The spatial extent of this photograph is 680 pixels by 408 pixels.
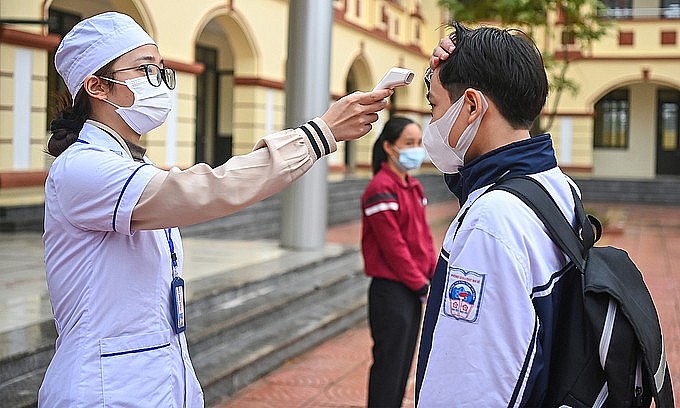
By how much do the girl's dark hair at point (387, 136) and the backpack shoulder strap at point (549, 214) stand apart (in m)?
2.97

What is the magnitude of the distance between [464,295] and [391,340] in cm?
297

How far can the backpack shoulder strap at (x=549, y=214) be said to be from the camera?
7.01ft

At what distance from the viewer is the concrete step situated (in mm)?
4914

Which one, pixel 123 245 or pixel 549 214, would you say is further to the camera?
pixel 123 245

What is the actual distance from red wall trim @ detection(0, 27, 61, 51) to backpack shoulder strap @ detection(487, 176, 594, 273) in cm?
831

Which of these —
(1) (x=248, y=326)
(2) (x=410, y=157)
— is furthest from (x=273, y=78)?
(2) (x=410, y=157)

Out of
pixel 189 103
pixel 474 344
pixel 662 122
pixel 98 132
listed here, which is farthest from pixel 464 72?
pixel 662 122

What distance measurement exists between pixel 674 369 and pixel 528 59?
214 inches

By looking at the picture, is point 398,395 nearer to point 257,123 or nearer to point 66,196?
point 66,196

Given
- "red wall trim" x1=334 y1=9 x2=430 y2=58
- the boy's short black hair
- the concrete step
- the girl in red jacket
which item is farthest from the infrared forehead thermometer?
"red wall trim" x1=334 y1=9 x2=430 y2=58

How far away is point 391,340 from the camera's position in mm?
4996

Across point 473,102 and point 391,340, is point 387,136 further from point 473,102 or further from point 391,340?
point 473,102

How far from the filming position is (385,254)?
5.04 meters

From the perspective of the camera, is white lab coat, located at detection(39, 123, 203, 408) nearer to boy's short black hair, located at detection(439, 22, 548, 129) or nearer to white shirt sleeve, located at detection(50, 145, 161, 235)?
white shirt sleeve, located at detection(50, 145, 161, 235)
